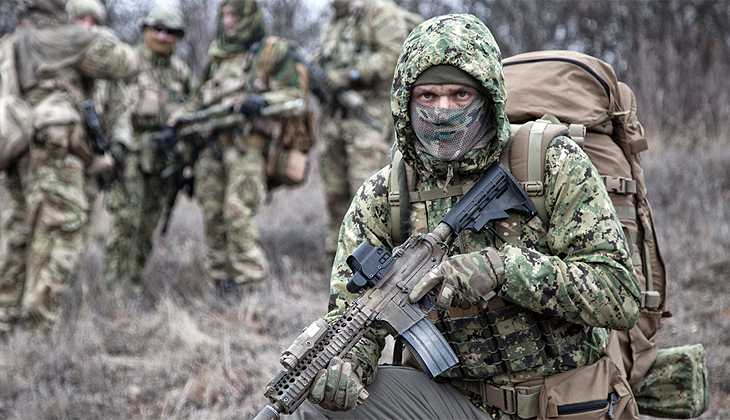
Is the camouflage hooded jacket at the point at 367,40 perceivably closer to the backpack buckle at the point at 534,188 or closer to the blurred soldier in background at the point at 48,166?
the blurred soldier in background at the point at 48,166

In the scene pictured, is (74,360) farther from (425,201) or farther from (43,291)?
(425,201)

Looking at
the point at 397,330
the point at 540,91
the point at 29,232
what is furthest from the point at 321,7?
the point at 397,330

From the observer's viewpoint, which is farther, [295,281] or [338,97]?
[338,97]

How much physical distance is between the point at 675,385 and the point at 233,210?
145 inches

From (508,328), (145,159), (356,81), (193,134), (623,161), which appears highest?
(356,81)

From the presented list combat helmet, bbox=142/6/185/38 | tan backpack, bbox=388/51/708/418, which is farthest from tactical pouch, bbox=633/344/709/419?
combat helmet, bbox=142/6/185/38

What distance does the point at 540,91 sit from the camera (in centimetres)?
254

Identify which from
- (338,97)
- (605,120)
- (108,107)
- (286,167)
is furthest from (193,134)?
(605,120)

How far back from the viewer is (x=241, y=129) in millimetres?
5562

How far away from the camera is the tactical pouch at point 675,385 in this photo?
2.66 meters

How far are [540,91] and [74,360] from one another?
3.51 m

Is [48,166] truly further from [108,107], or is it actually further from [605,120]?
[605,120]

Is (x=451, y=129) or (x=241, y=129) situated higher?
(x=451, y=129)

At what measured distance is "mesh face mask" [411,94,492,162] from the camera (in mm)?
2115
